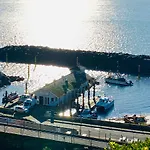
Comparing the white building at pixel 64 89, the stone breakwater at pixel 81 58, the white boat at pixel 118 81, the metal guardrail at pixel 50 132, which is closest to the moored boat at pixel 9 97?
the white building at pixel 64 89

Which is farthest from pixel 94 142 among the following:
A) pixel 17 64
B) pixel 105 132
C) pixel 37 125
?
pixel 17 64

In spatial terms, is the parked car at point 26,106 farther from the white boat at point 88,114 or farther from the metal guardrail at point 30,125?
the metal guardrail at point 30,125

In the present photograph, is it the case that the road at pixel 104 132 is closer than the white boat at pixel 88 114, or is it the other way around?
the road at pixel 104 132

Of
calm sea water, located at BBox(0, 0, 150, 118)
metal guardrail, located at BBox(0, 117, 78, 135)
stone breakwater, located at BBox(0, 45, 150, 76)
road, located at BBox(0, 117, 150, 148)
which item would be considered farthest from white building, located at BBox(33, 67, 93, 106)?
stone breakwater, located at BBox(0, 45, 150, 76)

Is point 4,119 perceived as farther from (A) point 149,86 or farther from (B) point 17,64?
(B) point 17,64

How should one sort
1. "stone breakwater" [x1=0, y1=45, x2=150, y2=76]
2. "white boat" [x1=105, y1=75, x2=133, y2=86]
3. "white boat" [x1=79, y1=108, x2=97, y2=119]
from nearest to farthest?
"white boat" [x1=79, y1=108, x2=97, y2=119]
"white boat" [x1=105, y1=75, x2=133, y2=86]
"stone breakwater" [x1=0, y1=45, x2=150, y2=76]

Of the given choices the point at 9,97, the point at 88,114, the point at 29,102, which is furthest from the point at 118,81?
the point at 29,102

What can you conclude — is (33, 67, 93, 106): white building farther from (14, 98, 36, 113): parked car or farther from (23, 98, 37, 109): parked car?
(14, 98, 36, 113): parked car
